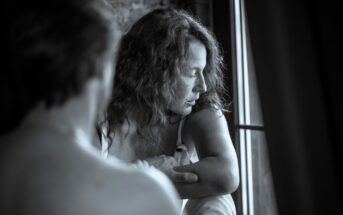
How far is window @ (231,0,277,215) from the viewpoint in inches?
75.3

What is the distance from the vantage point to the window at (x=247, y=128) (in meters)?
1.91

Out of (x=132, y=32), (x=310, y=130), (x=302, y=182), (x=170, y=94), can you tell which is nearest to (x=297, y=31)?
(x=310, y=130)

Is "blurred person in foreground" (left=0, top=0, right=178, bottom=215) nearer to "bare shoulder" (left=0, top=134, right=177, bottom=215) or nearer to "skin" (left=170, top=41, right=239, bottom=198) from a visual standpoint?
"bare shoulder" (left=0, top=134, right=177, bottom=215)

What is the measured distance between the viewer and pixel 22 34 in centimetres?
56

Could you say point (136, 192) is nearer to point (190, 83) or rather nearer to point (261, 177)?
point (190, 83)

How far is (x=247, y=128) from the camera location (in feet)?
6.76

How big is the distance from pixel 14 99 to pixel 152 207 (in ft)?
0.80

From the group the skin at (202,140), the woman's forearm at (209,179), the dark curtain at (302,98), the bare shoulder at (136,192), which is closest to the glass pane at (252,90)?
the skin at (202,140)

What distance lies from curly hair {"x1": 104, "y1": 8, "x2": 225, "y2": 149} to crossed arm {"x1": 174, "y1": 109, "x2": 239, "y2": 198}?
7 centimetres

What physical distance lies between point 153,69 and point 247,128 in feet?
2.29

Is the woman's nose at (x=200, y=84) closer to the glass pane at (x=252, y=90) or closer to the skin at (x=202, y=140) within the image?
the skin at (x=202, y=140)

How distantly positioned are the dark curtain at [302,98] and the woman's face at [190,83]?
30 centimetres

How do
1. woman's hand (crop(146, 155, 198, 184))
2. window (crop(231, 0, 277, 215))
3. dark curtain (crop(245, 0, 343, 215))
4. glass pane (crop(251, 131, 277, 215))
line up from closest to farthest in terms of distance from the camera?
dark curtain (crop(245, 0, 343, 215)) → woman's hand (crop(146, 155, 198, 184)) → glass pane (crop(251, 131, 277, 215)) → window (crop(231, 0, 277, 215))

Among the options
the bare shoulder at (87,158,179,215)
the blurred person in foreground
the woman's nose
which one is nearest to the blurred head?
the blurred person in foreground
